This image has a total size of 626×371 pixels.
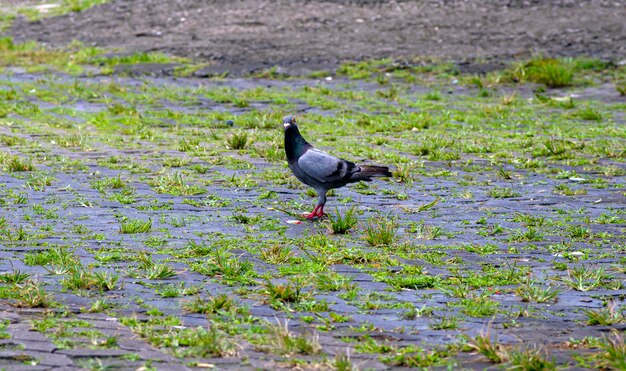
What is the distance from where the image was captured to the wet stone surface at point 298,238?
479 centimetres

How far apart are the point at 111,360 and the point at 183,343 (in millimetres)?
350

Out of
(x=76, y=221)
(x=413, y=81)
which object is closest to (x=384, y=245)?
(x=76, y=221)

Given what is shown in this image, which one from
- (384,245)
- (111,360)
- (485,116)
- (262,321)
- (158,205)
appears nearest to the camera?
(111,360)

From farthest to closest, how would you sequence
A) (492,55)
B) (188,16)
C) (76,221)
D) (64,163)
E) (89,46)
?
(188,16) < (89,46) < (492,55) < (64,163) < (76,221)

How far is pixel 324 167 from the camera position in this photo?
731 cm

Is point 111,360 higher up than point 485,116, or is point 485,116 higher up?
point 111,360

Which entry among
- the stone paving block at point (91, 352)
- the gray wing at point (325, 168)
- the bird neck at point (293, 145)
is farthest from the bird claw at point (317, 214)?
the stone paving block at point (91, 352)

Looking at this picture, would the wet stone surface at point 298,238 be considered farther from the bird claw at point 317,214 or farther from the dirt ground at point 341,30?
the dirt ground at point 341,30

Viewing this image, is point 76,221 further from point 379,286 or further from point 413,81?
point 413,81

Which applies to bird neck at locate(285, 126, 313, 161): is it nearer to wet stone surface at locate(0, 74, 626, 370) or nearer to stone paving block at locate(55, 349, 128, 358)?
wet stone surface at locate(0, 74, 626, 370)

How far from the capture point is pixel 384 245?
6535 millimetres

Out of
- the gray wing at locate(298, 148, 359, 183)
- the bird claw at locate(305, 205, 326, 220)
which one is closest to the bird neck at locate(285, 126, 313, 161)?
the gray wing at locate(298, 148, 359, 183)

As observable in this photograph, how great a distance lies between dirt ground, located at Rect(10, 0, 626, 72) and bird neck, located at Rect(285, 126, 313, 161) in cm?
715

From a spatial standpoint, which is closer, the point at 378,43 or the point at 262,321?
the point at 262,321
